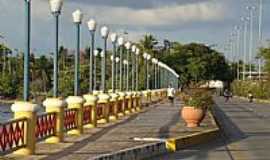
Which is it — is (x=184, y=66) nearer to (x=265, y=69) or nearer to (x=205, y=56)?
(x=205, y=56)

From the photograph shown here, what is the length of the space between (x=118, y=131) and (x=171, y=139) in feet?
14.4

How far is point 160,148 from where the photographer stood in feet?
73.5

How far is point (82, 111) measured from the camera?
1022 inches

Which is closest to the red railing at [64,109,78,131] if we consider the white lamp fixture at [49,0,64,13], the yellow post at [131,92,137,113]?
the white lamp fixture at [49,0,64,13]

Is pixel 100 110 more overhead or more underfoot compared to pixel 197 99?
more underfoot

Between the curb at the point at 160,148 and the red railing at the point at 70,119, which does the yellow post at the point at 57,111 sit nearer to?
the red railing at the point at 70,119

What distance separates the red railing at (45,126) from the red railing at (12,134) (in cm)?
139

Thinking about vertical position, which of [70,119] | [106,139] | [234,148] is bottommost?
[234,148]

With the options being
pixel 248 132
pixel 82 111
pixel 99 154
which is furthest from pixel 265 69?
pixel 99 154

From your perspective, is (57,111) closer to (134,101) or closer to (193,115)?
(193,115)

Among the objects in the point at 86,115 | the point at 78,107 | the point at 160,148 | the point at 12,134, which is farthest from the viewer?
the point at 86,115

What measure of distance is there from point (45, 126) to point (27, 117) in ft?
7.58

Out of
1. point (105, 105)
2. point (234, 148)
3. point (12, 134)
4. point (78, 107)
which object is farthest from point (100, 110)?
point (12, 134)

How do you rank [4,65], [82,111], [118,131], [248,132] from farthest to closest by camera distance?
[4,65] → [248,132] → [118,131] → [82,111]
